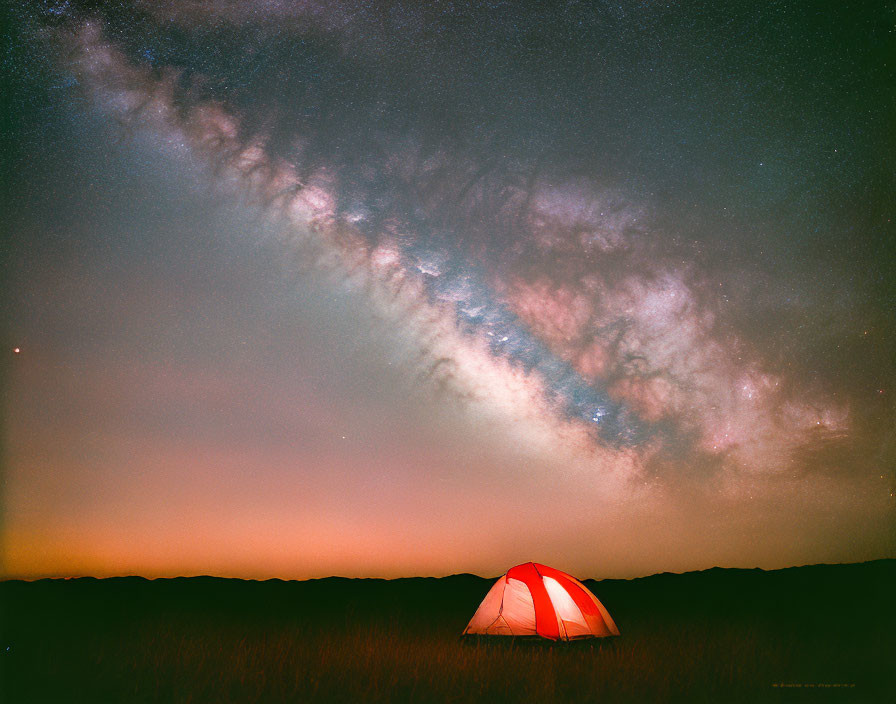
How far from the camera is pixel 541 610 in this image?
10.3 metres

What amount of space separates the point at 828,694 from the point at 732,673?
1.08 meters

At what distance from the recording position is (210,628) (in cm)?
1053

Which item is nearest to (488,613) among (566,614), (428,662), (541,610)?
(541,610)

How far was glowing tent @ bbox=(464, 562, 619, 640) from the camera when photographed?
10.2 m

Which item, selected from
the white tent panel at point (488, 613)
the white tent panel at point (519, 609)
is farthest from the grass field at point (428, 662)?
the white tent panel at point (488, 613)

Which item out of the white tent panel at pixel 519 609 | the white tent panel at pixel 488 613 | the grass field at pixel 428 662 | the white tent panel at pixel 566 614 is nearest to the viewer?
the grass field at pixel 428 662

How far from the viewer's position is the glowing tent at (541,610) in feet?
33.4

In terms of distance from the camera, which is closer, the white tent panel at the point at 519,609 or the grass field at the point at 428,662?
the grass field at the point at 428,662

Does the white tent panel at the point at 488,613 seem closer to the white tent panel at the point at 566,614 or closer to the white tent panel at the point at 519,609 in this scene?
the white tent panel at the point at 519,609

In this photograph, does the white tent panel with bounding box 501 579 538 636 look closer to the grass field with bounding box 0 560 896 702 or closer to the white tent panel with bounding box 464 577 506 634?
the white tent panel with bounding box 464 577 506 634

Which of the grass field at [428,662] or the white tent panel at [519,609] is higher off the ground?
the white tent panel at [519,609]

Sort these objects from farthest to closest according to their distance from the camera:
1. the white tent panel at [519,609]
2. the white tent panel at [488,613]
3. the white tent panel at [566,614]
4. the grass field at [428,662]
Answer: the white tent panel at [488,613] < the white tent panel at [519,609] < the white tent panel at [566,614] < the grass field at [428,662]

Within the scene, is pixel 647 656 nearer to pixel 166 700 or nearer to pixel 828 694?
pixel 828 694

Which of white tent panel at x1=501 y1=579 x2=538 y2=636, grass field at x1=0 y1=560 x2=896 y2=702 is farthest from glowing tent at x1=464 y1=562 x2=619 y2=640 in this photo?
grass field at x1=0 y1=560 x2=896 y2=702
